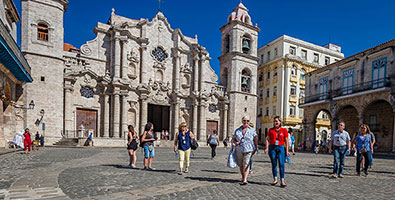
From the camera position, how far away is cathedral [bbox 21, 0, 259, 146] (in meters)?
21.6

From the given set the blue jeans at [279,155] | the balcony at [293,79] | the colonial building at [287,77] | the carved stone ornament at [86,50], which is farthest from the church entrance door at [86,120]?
the balcony at [293,79]

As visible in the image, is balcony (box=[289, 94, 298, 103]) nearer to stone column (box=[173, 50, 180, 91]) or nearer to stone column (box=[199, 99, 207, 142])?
stone column (box=[199, 99, 207, 142])

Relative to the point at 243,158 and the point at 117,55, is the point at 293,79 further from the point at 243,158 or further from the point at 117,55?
the point at 243,158

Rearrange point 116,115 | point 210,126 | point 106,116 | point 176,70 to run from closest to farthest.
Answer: point 106,116
point 116,115
point 176,70
point 210,126

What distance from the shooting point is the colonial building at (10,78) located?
42.6 feet

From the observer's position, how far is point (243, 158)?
579 cm

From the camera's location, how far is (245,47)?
3428cm

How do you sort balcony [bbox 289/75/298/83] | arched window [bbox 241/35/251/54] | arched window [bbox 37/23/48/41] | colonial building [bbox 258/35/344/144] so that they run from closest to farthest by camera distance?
1. arched window [bbox 37/23/48/41]
2. arched window [bbox 241/35/251/54]
3. colonial building [bbox 258/35/344/144]
4. balcony [bbox 289/75/298/83]

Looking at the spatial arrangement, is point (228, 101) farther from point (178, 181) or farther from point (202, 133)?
point (178, 181)

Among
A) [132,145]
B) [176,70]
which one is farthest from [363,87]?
[132,145]

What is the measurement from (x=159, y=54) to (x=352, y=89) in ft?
71.3

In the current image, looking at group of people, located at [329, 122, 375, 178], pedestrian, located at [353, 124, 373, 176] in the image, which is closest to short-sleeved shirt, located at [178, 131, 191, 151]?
group of people, located at [329, 122, 375, 178]

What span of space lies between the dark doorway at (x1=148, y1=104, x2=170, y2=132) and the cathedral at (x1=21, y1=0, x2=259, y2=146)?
0.42ft

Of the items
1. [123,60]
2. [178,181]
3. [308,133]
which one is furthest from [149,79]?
[178,181]
